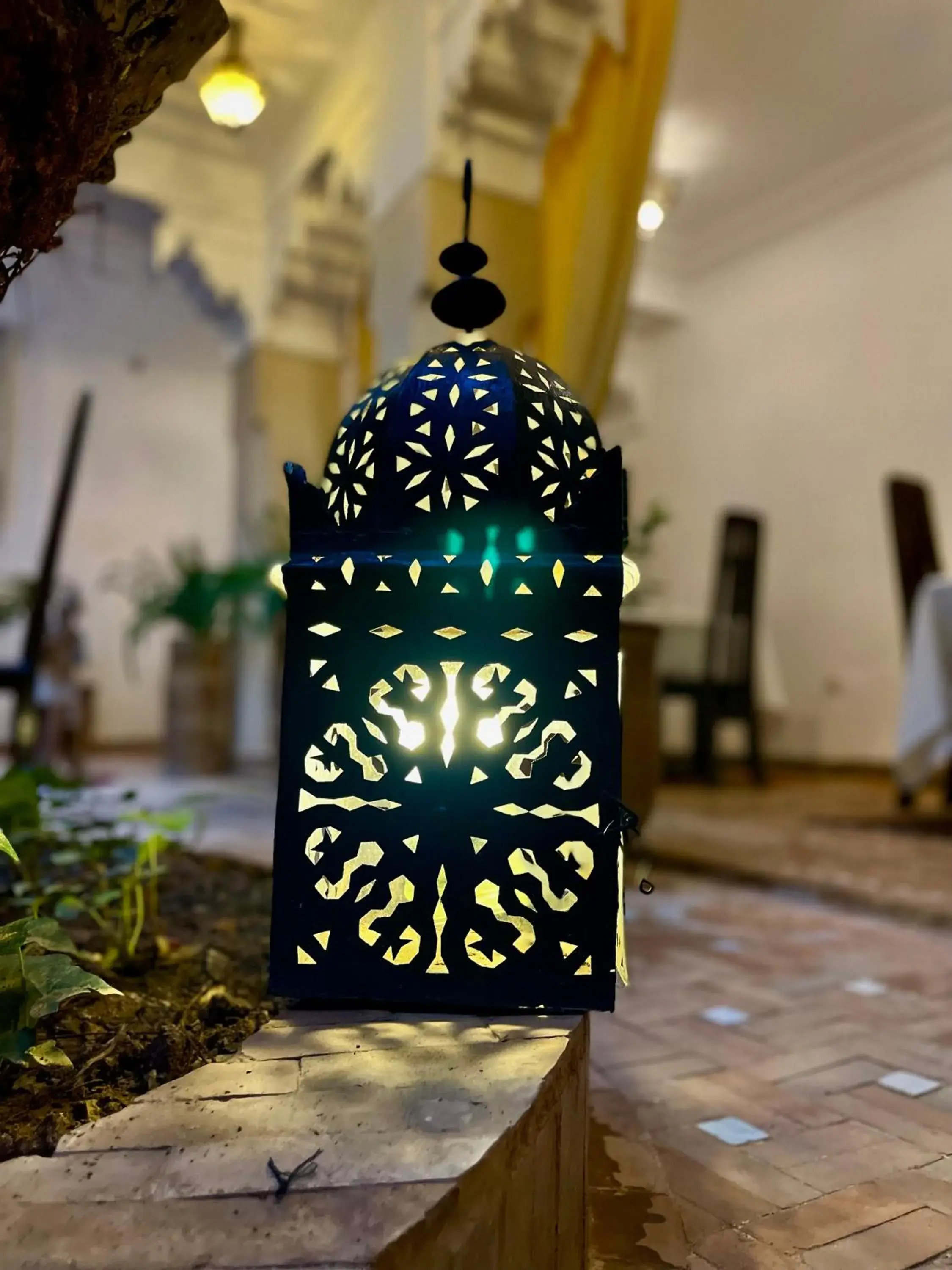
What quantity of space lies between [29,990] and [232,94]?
3.61 metres

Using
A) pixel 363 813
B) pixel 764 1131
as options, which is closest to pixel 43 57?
pixel 363 813

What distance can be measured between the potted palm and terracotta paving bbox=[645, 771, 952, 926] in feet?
7.74

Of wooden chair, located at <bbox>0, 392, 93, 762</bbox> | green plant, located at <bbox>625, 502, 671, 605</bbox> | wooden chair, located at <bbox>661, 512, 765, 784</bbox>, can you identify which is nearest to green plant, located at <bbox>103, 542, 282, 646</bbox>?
wooden chair, located at <bbox>0, 392, 93, 762</bbox>

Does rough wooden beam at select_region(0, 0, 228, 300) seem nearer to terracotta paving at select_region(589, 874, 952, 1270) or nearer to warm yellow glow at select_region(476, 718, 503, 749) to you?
warm yellow glow at select_region(476, 718, 503, 749)

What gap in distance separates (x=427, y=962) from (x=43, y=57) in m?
0.82

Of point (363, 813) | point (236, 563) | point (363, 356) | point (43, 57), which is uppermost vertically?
point (363, 356)

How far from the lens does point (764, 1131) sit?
1.03 metres

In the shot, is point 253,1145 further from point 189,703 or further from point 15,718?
point 189,703

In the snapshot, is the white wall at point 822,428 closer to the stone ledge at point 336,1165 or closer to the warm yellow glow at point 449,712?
the warm yellow glow at point 449,712

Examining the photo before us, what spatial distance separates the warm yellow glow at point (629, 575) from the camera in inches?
32.8

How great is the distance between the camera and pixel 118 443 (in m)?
7.82

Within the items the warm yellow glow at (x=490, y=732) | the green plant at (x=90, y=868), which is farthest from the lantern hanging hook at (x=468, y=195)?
the green plant at (x=90, y=868)

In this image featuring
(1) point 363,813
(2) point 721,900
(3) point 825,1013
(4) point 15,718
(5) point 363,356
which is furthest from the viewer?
(5) point 363,356

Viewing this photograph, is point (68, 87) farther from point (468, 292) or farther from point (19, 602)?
point (19, 602)
